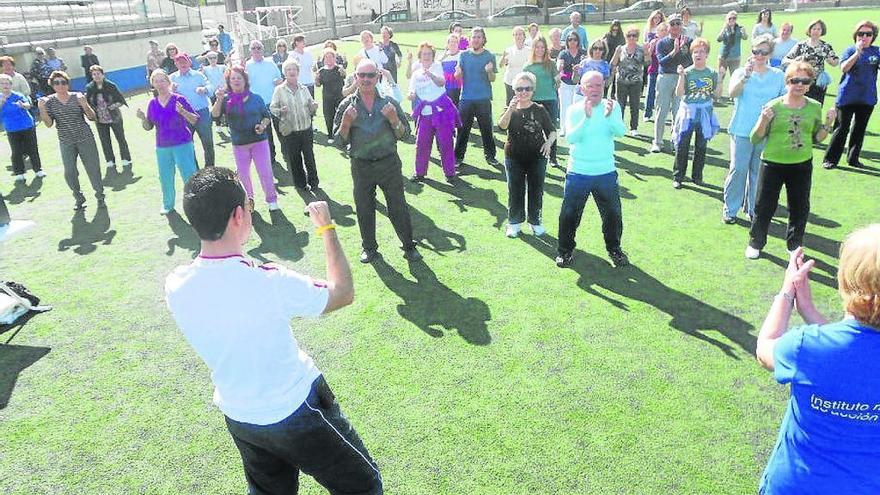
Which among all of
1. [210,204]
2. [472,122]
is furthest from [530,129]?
[210,204]

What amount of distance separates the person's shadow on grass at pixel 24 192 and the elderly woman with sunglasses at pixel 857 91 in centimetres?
1302

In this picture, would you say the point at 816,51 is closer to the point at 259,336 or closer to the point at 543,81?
the point at 543,81

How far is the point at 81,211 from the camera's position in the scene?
990 centimetres

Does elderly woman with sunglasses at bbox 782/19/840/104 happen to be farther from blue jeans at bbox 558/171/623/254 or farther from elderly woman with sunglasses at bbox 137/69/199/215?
elderly woman with sunglasses at bbox 137/69/199/215

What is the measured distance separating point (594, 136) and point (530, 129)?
3.03 ft

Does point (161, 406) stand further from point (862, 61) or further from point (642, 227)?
point (862, 61)

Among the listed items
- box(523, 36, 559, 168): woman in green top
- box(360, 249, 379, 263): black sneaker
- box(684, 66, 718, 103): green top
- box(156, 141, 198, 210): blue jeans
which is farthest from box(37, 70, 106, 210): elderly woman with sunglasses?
box(684, 66, 718, 103): green top

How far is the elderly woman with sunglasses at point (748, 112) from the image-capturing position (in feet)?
23.6

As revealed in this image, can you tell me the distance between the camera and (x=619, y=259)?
275 inches

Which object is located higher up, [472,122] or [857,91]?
[857,91]

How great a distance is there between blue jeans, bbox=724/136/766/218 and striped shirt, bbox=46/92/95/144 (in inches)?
362

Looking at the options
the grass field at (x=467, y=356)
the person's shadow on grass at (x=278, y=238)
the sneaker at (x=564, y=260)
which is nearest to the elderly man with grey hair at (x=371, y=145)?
the grass field at (x=467, y=356)

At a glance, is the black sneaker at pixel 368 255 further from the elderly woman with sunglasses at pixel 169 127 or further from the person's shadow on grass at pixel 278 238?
the elderly woman with sunglasses at pixel 169 127

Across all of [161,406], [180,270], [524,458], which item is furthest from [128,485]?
[524,458]
